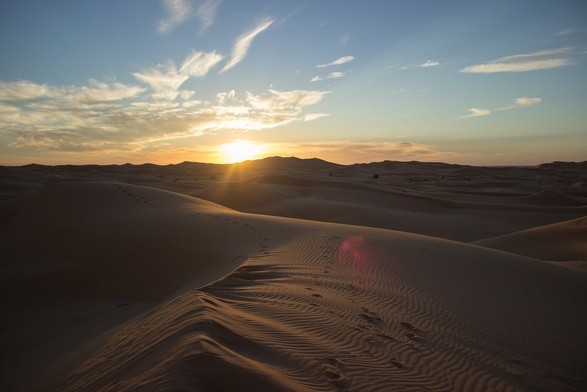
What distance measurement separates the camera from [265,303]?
425 cm

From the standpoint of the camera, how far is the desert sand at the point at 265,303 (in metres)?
2.92

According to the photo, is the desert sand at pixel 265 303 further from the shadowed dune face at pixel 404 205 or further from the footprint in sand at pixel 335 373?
the shadowed dune face at pixel 404 205

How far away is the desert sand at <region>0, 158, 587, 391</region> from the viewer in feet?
9.57

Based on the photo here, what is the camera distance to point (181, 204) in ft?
40.3

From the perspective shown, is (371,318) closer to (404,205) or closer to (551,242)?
(551,242)

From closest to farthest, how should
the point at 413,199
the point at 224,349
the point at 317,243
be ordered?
1. the point at 224,349
2. the point at 317,243
3. the point at 413,199

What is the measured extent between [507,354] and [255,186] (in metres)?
18.7

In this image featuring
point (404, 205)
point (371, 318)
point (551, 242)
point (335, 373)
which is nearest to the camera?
point (335, 373)

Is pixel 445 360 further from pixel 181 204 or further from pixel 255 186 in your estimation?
pixel 255 186

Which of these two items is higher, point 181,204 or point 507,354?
point 181,204

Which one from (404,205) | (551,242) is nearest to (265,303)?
(551,242)

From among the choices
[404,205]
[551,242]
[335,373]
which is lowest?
[551,242]

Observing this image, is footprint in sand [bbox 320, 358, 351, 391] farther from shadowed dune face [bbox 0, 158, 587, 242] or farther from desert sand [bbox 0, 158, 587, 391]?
shadowed dune face [bbox 0, 158, 587, 242]

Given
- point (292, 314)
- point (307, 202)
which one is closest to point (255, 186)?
point (307, 202)
